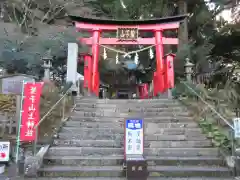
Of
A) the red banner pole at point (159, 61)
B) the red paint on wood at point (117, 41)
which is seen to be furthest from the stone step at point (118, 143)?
the red paint on wood at point (117, 41)

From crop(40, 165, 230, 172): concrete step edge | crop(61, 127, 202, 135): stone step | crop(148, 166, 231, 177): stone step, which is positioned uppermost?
crop(61, 127, 202, 135): stone step

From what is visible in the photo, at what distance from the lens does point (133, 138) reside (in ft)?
18.6

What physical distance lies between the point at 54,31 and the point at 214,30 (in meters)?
10.9

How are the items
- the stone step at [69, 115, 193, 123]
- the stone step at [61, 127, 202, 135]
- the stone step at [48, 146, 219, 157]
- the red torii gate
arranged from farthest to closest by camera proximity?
the red torii gate
the stone step at [69, 115, 193, 123]
the stone step at [61, 127, 202, 135]
the stone step at [48, 146, 219, 157]

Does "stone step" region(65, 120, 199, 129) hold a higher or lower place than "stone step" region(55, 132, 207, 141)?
higher

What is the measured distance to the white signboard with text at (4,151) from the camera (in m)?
6.29

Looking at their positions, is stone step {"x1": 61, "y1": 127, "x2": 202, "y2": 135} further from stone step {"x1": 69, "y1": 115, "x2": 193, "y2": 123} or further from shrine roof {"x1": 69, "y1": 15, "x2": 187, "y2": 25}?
shrine roof {"x1": 69, "y1": 15, "x2": 187, "y2": 25}

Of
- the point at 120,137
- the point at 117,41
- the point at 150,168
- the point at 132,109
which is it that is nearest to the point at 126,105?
the point at 132,109

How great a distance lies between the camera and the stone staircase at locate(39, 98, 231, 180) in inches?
224

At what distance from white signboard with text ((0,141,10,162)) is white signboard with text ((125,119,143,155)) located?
3.03m

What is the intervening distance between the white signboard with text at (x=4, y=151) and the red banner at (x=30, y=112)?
2.05 feet

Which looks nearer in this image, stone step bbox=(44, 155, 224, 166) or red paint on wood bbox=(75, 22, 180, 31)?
stone step bbox=(44, 155, 224, 166)

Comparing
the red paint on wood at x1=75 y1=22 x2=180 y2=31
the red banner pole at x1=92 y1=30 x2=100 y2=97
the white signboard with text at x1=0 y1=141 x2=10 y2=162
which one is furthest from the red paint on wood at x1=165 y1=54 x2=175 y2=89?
the white signboard with text at x1=0 y1=141 x2=10 y2=162

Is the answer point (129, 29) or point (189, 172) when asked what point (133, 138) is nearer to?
point (189, 172)
